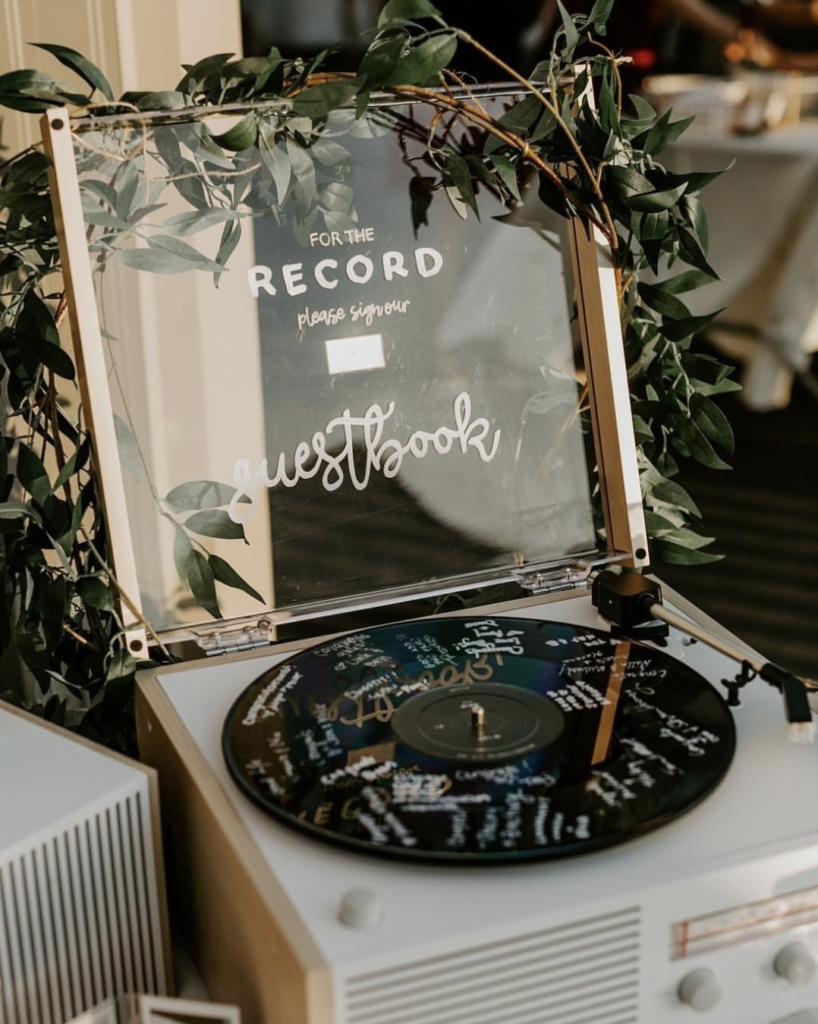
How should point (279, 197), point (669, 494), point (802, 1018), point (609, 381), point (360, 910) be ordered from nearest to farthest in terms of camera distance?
1. point (360, 910)
2. point (802, 1018)
3. point (279, 197)
4. point (609, 381)
5. point (669, 494)

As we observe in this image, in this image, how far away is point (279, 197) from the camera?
101 centimetres

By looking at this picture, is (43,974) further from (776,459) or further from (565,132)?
(776,459)

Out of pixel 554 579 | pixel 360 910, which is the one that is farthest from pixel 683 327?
pixel 360 910

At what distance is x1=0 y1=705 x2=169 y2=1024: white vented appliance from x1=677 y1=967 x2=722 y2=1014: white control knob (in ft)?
1.17

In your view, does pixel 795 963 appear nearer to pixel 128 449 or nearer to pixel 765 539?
pixel 128 449

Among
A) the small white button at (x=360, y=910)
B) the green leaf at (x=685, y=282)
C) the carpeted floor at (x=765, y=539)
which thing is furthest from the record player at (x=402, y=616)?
the carpeted floor at (x=765, y=539)

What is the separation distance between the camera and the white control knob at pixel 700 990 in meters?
0.74

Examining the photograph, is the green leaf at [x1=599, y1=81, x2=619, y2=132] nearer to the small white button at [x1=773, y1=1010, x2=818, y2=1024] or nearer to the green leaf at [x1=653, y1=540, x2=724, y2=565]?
the green leaf at [x1=653, y1=540, x2=724, y2=565]

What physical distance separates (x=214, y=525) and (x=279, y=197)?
0.28 metres

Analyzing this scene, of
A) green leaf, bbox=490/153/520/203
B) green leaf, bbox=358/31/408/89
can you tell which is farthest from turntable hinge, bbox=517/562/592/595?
green leaf, bbox=358/31/408/89

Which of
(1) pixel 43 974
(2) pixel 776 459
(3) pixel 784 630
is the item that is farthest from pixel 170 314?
(2) pixel 776 459

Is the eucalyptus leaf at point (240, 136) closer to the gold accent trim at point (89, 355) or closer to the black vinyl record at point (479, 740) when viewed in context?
the gold accent trim at point (89, 355)

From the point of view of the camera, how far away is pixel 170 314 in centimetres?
100

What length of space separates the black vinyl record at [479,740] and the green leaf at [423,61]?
0.43 meters
